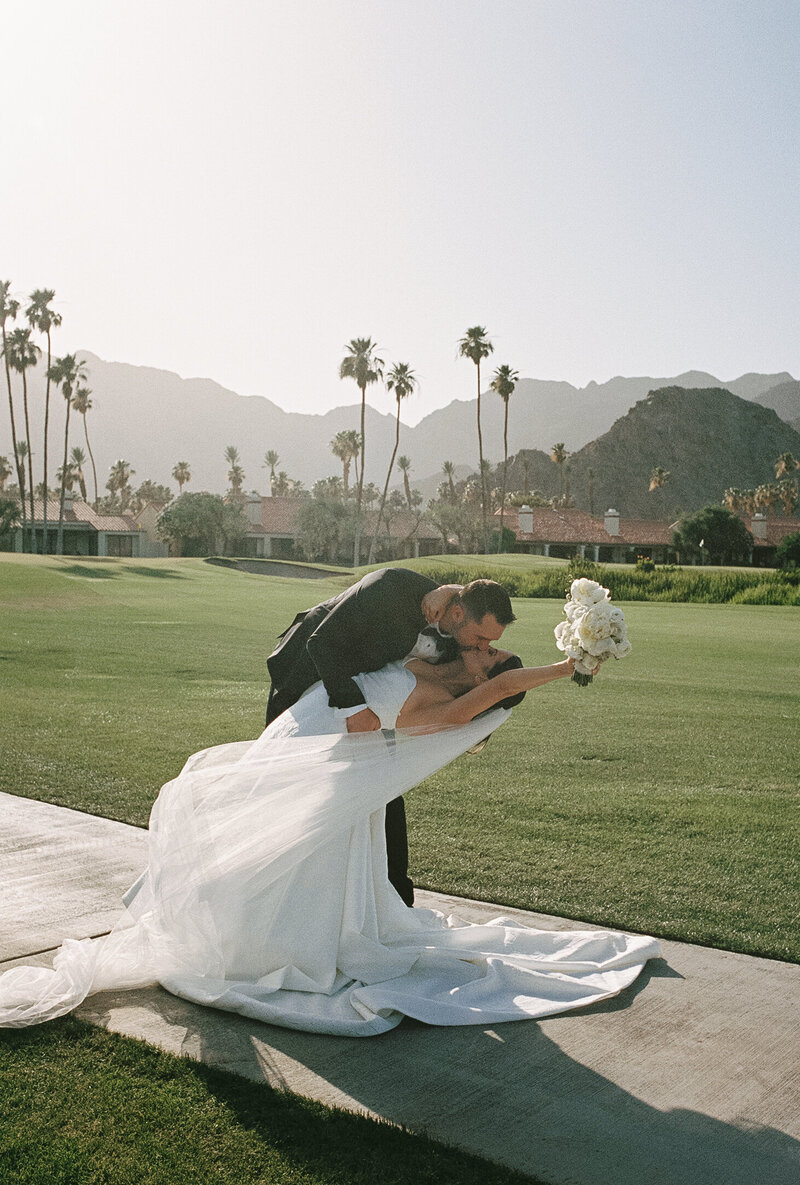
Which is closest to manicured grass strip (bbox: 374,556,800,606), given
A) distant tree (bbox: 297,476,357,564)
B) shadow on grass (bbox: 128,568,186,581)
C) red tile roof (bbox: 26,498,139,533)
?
shadow on grass (bbox: 128,568,186,581)

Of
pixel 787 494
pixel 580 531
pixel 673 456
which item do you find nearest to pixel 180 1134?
pixel 580 531

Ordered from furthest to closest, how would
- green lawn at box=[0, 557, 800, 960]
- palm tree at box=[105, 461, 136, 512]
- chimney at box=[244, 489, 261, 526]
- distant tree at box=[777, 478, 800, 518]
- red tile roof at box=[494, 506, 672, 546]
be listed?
palm tree at box=[105, 461, 136, 512]
distant tree at box=[777, 478, 800, 518]
red tile roof at box=[494, 506, 672, 546]
chimney at box=[244, 489, 261, 526]
green lawn at box=[0, 557, 800, 960]

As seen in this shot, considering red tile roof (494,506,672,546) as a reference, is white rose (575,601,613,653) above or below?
below

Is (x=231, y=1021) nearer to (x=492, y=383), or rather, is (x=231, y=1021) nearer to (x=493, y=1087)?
(x=493, y=1087)

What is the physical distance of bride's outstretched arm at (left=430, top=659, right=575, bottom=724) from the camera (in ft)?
13.4

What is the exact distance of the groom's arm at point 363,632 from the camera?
422cm

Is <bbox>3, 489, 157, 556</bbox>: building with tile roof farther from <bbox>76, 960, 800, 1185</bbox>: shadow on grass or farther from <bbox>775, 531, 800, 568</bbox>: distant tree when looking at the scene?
<bbox>76, 960, 800, 1185</bbox>: shadow on grass

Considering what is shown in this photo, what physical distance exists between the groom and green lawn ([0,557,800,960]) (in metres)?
1.88

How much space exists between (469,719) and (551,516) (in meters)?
78.2

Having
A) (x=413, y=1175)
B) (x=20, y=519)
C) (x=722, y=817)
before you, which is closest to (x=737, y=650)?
(x=722, y=817)

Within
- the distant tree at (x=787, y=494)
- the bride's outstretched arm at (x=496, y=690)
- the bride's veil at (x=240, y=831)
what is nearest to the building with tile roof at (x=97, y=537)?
the distant tree at (x=787, y=494)

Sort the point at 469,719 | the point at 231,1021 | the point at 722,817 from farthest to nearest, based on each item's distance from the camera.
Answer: the point at 722,817 < the point at 469,719 < the point at 231,1021

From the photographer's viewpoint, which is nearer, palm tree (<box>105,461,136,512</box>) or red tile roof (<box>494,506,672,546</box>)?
red tile roof (<box>494,506,672,546</box>)

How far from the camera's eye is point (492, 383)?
7331cm
